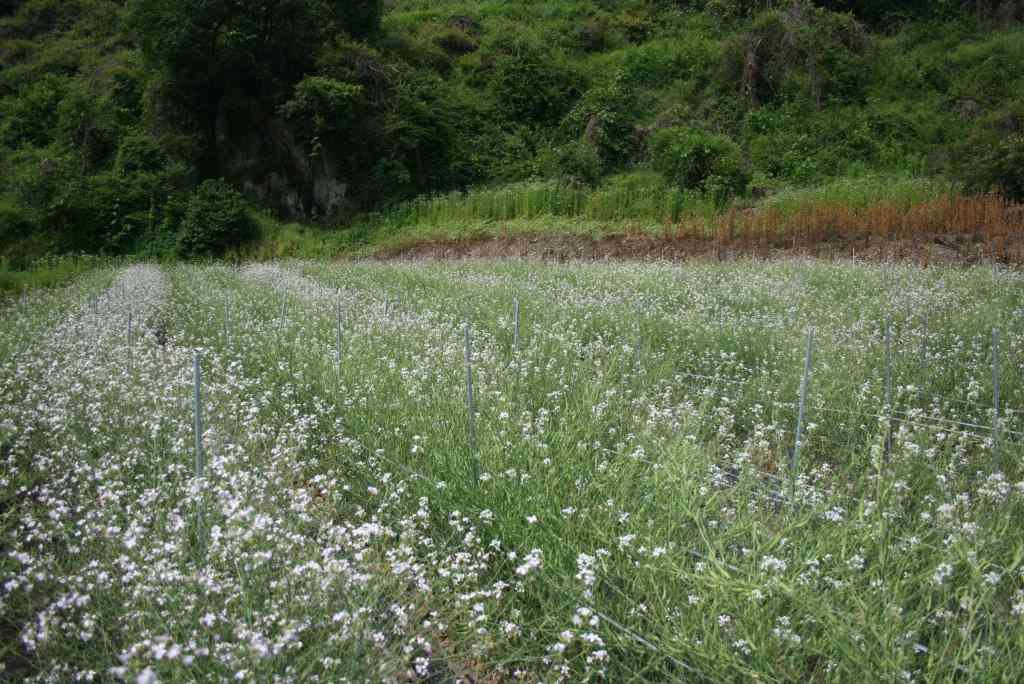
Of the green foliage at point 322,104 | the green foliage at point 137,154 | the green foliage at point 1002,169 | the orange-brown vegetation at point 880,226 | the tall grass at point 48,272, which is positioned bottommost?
the tall grass at point 48,272

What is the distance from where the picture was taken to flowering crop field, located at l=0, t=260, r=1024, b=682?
2.43 meters

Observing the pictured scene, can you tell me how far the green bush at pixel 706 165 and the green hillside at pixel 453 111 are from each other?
0.20 feet

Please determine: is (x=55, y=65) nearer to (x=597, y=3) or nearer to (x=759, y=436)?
(x=597, y=3)

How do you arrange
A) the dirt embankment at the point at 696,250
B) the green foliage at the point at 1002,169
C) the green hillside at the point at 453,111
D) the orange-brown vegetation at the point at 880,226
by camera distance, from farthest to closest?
the green hillside at the point at 453,111 → the green foliage at the point at 1002,169 → the orange-brown vegetation at the point at 880,226 → the dirt embankment at the point at 696,250

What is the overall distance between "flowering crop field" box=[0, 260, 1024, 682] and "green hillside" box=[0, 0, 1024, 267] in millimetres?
11779

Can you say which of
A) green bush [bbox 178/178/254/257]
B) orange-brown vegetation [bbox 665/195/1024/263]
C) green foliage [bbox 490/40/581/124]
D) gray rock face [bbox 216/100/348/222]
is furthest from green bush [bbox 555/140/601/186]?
green bush [bbox 178/178/254/257]

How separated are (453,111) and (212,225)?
8.69m

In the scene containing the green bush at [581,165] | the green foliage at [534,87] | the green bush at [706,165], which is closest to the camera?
the green bush at [706,165]

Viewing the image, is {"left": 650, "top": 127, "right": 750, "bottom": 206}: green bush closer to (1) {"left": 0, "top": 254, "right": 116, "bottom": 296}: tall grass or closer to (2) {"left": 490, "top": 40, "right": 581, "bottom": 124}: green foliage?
(2) {"left": 490, "top": 40, "right": 581, "bottom": 124}: green foliage

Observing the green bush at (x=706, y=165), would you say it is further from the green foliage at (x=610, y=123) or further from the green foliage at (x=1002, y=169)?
the green foliage at (x=1002, y=169)

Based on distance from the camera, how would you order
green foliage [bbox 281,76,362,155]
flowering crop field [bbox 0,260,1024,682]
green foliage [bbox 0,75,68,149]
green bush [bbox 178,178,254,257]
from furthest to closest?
green foliage [bbox 0,75,68,149]
green bush [bbox 178,178,254,257]
green foliage [bbox 281,76,362,155]
flowering crop field [bbox 0,260,1024,682]

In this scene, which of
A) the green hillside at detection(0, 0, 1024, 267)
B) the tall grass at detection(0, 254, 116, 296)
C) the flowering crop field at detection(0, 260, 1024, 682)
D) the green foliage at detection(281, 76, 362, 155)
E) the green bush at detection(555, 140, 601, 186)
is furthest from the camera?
the green foliage at detection(281, 76, 362, 155)

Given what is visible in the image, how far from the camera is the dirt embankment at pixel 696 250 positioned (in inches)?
449

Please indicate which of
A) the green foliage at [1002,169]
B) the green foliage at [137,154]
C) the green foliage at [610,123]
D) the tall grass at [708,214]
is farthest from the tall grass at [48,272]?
the green foliage at [1002,169]
